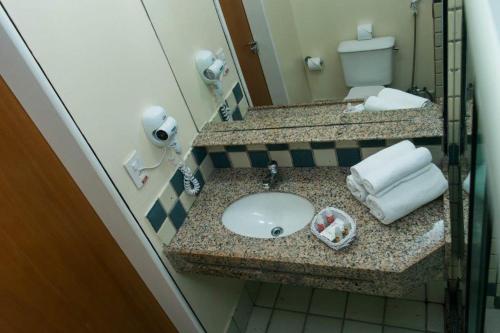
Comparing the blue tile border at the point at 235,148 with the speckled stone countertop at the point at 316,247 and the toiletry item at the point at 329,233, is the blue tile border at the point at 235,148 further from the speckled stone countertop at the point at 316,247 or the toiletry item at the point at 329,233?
the toiletry item at the point at 329,233

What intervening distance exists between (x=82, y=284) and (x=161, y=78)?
0.79 meters

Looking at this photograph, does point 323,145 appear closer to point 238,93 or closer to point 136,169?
point 238,93

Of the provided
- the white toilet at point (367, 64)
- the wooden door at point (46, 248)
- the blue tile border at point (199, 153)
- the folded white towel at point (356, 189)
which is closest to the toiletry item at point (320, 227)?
the folded white towel at point (356, 189)

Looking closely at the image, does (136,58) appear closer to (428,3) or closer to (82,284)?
(82,284)

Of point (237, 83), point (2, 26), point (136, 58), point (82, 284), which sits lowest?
point (82, 284)

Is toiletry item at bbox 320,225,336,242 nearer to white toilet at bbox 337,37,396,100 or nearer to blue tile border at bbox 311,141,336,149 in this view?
blue tile border at bbox 311,141,336,149

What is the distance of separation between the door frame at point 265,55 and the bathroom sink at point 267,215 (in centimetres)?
42

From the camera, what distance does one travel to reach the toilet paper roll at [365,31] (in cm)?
130

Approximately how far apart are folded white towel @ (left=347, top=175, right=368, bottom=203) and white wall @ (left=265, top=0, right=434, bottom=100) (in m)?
0.35

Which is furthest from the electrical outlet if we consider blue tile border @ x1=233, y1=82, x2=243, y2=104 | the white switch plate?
the white switch plate

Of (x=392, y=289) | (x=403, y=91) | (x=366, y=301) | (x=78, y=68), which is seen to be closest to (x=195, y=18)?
(x=78, y=68)

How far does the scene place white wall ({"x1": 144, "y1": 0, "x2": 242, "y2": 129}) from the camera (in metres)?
A: 1.51

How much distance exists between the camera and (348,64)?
4.65 feet

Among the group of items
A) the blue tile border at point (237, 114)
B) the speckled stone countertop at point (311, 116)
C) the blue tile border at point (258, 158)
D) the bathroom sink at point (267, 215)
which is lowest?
the bathroom sink at point (267, 215)
